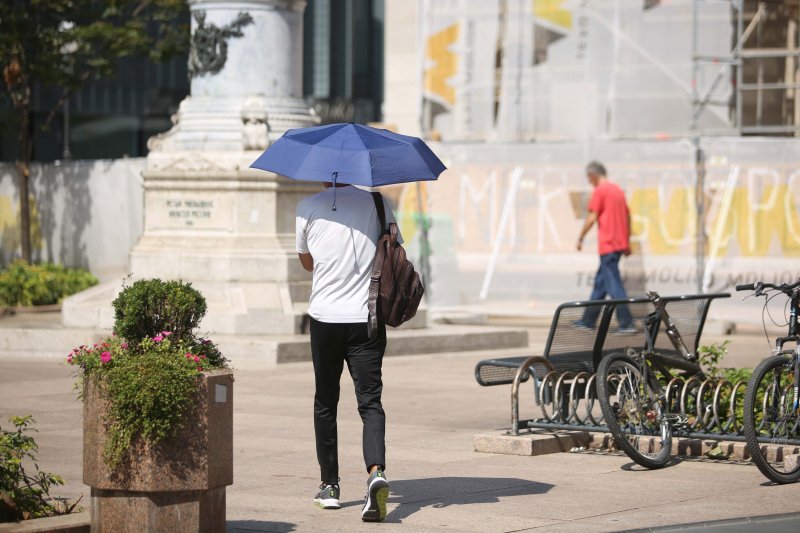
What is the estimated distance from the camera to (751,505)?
327 inches

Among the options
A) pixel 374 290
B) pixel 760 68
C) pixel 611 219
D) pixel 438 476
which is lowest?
pixel 438 476

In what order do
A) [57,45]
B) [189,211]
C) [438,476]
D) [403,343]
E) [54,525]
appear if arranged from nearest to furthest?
[54,525]
[438,476]
[403,343]
[189,211]
[57,45]

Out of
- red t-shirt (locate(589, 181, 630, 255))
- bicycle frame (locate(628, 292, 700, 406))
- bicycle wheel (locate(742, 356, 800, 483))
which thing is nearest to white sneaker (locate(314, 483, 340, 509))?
bicycle wheel (locate(742, 356, 800, 483))

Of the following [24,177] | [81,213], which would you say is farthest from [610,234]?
[81,213]

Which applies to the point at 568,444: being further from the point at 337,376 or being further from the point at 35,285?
the point at 35,285

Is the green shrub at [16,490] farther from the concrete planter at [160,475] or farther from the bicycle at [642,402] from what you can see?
the bicycle at [642,402]

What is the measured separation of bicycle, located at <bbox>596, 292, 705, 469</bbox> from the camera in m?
9.44

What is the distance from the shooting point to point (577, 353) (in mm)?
10453

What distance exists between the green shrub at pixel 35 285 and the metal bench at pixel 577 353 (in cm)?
1288

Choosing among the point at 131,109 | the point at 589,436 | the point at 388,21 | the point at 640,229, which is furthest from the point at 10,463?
the point at 131,109

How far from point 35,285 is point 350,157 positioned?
1487 centimetres

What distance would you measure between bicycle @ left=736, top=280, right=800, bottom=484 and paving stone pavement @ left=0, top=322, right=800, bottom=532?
0.16 meters

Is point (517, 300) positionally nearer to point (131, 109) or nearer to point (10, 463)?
point (10, 463)

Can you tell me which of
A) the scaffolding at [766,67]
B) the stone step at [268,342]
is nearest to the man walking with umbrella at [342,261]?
the stone step at [268,342]
